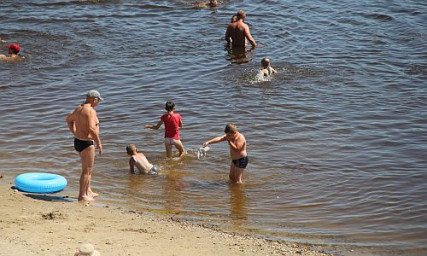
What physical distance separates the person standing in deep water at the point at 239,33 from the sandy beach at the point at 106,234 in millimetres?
10651

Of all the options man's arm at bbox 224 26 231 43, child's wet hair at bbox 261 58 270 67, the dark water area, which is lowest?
the dark water area

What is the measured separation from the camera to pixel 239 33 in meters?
19.7

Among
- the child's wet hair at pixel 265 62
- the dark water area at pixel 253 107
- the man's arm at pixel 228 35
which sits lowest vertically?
the dark water area at pixel 253 107

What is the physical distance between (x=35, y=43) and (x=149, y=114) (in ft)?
23.1

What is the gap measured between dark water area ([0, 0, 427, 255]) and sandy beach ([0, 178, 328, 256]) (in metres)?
0.59

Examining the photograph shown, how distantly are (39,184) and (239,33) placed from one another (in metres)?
10.7

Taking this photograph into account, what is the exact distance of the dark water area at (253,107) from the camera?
34.0 feet

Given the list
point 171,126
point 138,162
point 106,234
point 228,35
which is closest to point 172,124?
point 171,126

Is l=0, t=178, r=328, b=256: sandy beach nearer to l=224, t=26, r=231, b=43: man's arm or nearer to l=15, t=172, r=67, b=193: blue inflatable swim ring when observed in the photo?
l=15, t=172, r=67, b=193: blue inflatable swim ring

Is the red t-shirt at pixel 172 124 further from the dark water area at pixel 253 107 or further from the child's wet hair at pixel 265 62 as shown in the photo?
the child's wet hair at pixel 265 62

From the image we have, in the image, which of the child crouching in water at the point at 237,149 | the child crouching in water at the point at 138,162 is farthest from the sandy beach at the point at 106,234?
the child crouching in water at the point at 237,149

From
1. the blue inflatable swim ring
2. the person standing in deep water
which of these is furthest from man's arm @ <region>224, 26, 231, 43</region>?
the blue inflatable swim ring

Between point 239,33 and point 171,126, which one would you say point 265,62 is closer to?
point 239,33

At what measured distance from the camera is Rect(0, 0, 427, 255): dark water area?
1038 centimetres
